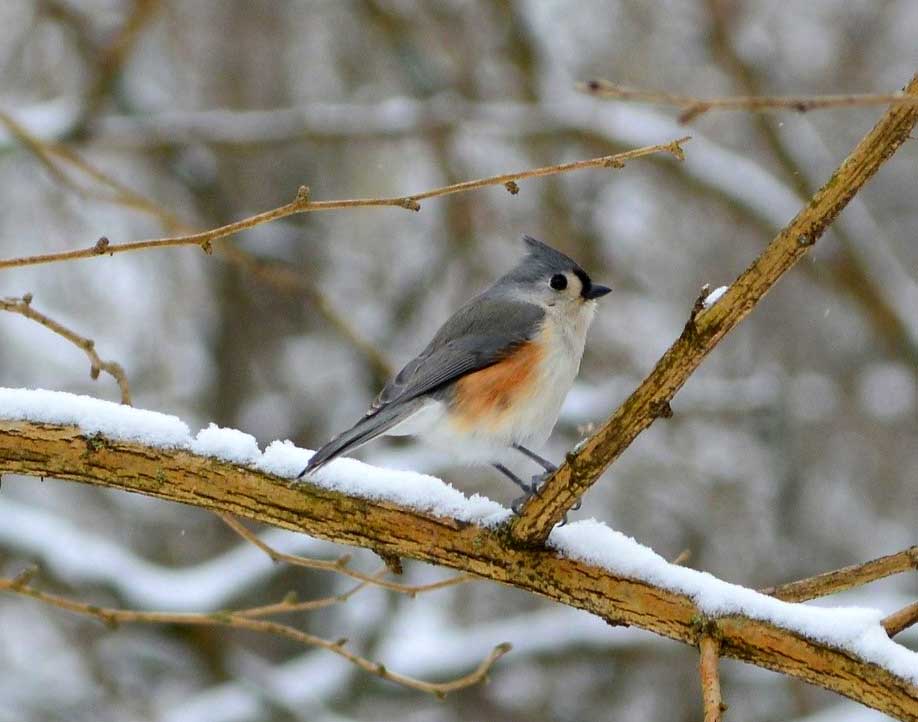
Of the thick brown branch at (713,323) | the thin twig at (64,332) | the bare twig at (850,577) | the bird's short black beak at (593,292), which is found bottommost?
the bare twig at (850,577)

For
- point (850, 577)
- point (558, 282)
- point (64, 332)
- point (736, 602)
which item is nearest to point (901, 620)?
point (850, 577)

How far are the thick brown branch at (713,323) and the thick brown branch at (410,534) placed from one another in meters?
0.17

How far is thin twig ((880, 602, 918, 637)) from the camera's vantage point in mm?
2494

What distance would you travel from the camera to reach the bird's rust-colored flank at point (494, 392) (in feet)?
12.2

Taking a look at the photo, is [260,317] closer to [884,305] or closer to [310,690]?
[310,690]

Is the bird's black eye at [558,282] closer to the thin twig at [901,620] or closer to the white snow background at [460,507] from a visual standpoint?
the white snow background at [460,507]

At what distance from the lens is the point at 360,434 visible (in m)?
3.16

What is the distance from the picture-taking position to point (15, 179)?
916cm

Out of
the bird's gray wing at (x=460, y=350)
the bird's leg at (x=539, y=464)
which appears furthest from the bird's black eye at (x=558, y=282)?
the bird's leg at (x=539, y=464)

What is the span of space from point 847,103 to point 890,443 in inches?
308

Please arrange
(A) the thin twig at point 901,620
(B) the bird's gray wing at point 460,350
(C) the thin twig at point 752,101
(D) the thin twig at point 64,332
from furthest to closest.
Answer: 1. (B) the bird's gray wing at point 460,350
2. (D) the thin twig at point 64,332
3. (A) the thin twig at point 901,620
4. (C) the thin twig at point 752,101

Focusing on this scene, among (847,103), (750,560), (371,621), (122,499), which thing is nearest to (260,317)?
(122,499)

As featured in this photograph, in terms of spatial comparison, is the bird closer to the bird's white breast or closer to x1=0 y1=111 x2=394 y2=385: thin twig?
the bird's white breast

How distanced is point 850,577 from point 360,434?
53.8 inches
